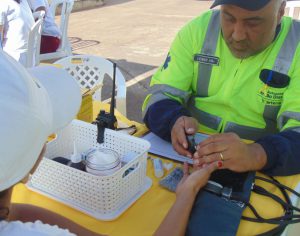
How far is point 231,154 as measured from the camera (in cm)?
127

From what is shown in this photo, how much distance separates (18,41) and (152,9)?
7.82m

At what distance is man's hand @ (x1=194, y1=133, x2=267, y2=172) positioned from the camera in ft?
4.17

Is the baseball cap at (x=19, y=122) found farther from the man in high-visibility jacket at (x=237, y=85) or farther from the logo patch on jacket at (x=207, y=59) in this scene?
the logo patch on jacket at (x=207, y=59)

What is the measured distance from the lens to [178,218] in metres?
1.06

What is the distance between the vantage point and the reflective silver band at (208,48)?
1.71 metres

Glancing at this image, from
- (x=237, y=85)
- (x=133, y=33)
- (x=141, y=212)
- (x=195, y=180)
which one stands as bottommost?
(x=133, y=33)

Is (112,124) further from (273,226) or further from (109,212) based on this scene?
(273,226)

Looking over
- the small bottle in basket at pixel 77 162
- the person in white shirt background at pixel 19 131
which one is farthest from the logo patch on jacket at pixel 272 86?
the person in white shirt background at pixel 19 131

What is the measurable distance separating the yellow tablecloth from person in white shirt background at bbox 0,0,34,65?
2.23 meters

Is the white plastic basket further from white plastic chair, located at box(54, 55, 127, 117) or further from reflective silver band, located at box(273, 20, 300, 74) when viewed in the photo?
white plastic chair, located at box(54, 55, 127, 117)

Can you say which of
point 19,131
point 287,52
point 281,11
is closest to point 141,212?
point 19,131

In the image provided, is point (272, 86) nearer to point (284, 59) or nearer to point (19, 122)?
point (284, 59)

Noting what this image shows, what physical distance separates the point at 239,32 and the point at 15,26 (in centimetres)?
235

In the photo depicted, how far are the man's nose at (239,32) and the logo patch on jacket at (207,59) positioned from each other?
0.16 m
